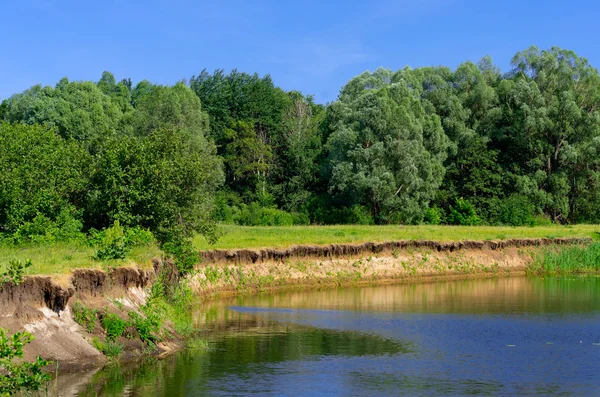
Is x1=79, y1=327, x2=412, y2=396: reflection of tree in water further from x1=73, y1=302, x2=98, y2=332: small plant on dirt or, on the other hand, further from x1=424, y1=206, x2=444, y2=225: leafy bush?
x1=424, y1=206, x2=444, y2=225: leafy bush

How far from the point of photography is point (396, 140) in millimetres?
89375

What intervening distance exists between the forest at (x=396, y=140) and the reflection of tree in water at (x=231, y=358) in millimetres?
41547

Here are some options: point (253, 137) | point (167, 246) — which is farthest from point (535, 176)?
point (167, 246)

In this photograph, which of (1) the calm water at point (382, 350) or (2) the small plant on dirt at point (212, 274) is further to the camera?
(2) the small plant on dirt at point (212, 274)

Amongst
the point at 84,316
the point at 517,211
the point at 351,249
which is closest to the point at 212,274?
the point at 351,249

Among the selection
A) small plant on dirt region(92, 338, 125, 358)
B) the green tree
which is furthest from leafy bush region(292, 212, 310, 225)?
small plant on dirt region(92, 338, 125, 358)

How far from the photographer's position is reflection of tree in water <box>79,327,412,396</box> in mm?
26016

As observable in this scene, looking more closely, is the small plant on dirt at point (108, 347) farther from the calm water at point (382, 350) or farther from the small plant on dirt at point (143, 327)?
the small plant on dirt at point (143, 327)

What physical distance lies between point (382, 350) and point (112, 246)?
477 inches

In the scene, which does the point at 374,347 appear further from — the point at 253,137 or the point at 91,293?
the point at 253,137

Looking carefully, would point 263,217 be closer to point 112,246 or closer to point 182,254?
point 182,254

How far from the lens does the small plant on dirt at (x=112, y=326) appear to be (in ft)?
97.3

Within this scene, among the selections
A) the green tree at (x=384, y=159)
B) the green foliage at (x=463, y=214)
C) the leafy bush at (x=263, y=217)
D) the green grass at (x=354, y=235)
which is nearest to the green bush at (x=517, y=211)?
the green foliage at (x=463, y=214)

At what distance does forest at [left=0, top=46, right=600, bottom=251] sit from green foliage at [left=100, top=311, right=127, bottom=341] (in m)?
46.2
